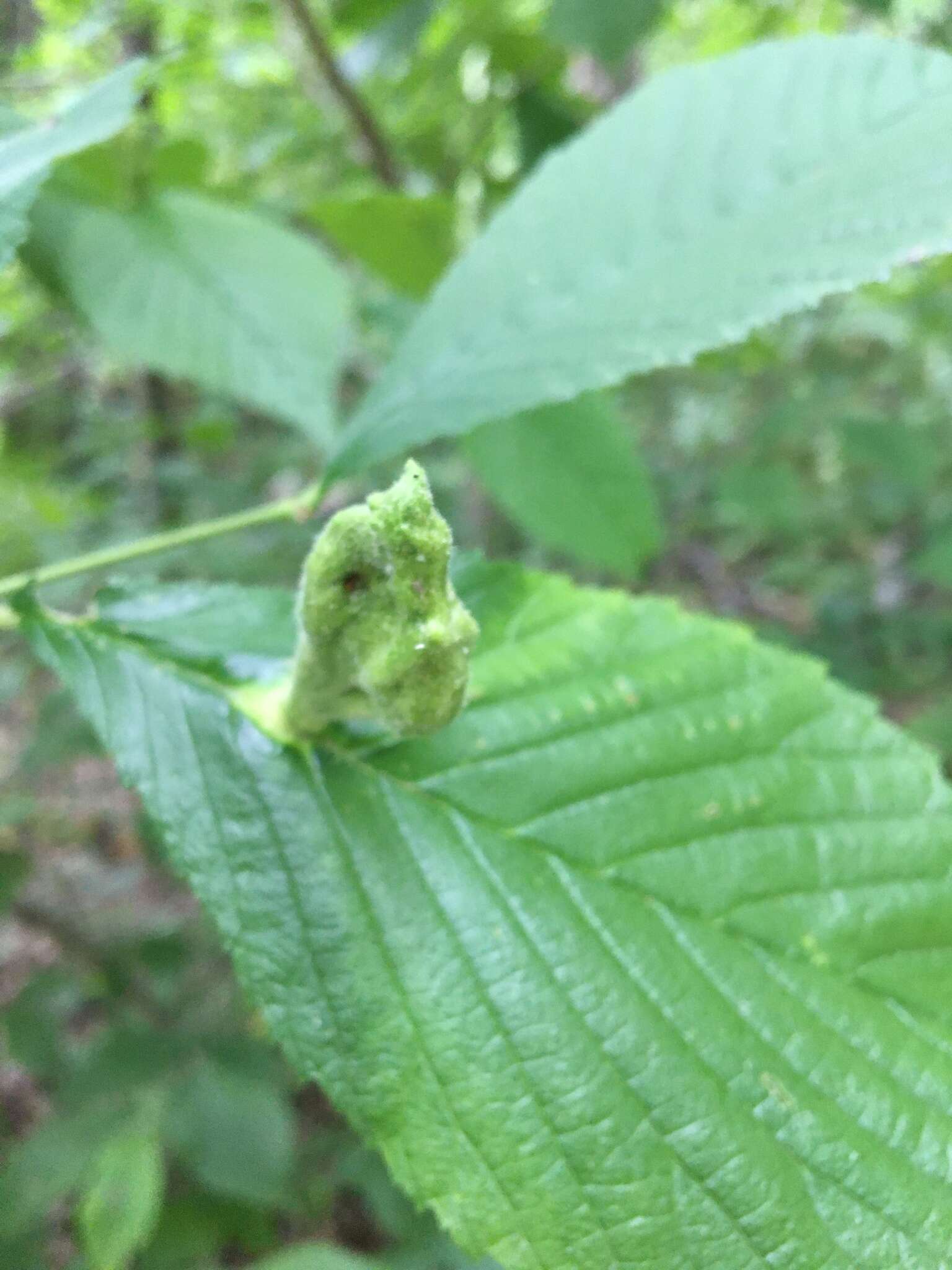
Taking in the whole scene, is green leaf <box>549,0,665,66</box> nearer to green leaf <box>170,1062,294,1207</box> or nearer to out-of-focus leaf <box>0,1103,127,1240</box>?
green leaf <box>170,1062,294,1207</box>

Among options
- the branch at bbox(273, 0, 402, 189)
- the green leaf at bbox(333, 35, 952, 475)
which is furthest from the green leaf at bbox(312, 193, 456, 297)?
the green leaf at bbox(333, 35, 952, 475)

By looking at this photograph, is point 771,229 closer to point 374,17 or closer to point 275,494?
point 374,17

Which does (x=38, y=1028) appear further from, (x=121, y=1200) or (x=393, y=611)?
(x=393, y=611)

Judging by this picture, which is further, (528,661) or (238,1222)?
(238,1222)

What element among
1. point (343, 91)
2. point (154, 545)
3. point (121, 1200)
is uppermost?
point (343, 91)

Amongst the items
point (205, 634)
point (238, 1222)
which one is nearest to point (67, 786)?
point (238, 1222)

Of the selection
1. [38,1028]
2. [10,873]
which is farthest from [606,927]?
[38,1028]
